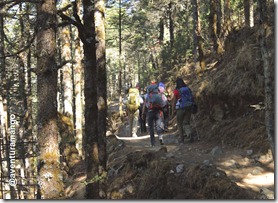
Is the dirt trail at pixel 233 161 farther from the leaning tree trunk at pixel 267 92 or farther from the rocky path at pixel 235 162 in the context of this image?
the leaning tree trunk at pixel 267 92

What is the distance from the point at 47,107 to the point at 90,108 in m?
2.08

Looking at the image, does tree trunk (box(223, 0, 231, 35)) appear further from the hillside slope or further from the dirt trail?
the dirt trail

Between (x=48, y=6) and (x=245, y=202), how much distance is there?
4.53 metres

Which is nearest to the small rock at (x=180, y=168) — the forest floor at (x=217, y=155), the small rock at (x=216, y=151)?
the forest floor at (x=217, y=155)

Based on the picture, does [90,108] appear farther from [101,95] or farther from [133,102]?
[133,102]

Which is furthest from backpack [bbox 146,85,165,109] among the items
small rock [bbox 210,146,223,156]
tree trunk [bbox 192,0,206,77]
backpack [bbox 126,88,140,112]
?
tree trunk [bbox 192,0,206,77]

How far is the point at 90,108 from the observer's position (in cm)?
718

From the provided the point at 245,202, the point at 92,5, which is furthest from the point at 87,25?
the point at 245,202

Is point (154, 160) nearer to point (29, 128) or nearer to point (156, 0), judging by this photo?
point (29, 128)

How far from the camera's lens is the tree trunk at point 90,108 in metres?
7.02

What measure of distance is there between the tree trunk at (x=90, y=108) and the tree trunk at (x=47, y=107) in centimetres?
181

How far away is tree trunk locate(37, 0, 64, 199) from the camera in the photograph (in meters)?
5.03

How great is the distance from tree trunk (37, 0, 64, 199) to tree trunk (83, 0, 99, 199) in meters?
1.81

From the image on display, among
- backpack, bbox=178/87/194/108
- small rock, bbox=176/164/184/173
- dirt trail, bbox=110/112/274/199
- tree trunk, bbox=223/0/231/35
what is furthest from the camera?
tree trunk, bbox=223/0/231/35
